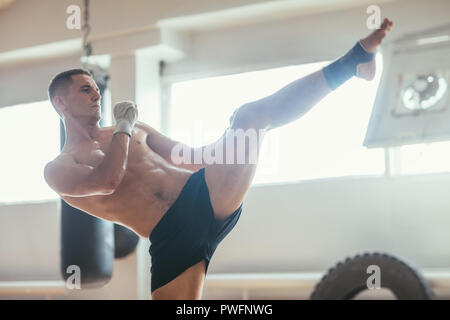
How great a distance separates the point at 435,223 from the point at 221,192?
2.76m

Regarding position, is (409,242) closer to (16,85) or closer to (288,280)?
(288,280)

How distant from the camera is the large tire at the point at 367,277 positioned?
12.2 feet

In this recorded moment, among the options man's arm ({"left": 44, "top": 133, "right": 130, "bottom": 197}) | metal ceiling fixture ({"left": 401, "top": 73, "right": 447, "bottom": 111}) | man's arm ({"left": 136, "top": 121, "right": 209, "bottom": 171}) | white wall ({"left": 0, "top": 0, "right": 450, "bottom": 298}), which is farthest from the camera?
white wall ({"left": 0, "top": 0, "right": 450, "bottom": 298})

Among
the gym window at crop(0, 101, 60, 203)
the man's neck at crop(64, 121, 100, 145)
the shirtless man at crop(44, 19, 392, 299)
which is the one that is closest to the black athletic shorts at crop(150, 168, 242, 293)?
the shirtless man at crop(44, 19, 392, 299)

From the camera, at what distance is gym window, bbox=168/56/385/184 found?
449cm

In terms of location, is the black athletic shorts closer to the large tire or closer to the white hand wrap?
the white hand wrap

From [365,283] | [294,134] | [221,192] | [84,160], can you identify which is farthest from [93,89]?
[294,134]

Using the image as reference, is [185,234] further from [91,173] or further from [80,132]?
[80,132]

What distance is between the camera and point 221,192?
195 cm

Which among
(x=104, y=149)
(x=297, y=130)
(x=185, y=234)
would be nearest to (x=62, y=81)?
(x=104, y=149)

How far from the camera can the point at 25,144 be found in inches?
211

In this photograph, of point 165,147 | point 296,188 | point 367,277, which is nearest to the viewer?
point 165,147

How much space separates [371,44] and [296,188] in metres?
2.88

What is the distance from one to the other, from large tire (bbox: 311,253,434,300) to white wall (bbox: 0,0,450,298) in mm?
570
